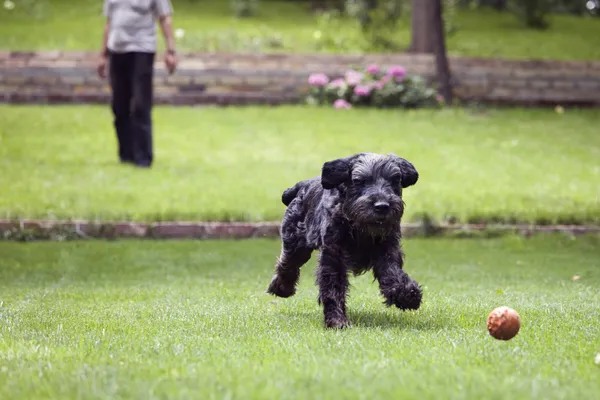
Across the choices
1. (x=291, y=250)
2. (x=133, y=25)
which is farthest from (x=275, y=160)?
(x=291, y=250)

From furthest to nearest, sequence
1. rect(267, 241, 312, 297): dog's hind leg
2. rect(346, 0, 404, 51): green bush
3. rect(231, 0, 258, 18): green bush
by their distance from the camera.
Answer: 1. rect(231, 0, 258, 18): green bush
2. rect(346, 0, 404, 51): green bush
3. rect(267, 241, 312, 297): dog's hind leg

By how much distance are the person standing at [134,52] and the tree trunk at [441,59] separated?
8505 millimetres

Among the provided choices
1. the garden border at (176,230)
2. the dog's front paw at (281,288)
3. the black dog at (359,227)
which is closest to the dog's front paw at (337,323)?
Result: the black dog at (359,227)

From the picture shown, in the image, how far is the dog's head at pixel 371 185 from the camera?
20.3 ft

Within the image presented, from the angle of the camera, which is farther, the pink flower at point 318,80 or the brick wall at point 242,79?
the brick wall at point 242,79

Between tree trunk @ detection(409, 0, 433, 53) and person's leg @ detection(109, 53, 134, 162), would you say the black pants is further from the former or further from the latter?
tree trunk @ detection(409, 0, 433, 53)

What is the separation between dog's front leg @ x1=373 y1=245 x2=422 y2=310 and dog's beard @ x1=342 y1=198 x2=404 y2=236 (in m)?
0.24

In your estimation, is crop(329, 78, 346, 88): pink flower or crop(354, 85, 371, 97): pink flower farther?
crop(329, 78, 346, 88): pink flower

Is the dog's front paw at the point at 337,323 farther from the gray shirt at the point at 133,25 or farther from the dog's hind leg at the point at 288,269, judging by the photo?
the gray shirt at the point at 133,25

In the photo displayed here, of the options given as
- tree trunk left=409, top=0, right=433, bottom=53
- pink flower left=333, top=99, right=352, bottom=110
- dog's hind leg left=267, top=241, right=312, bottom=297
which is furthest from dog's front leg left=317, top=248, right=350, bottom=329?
→ tree trunk left=409, top=0, right=433, bottom=53

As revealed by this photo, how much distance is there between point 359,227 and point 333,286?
1.51ft

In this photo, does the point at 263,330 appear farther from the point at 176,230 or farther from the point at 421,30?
the point at 421,30

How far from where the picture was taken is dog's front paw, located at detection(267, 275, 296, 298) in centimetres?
777

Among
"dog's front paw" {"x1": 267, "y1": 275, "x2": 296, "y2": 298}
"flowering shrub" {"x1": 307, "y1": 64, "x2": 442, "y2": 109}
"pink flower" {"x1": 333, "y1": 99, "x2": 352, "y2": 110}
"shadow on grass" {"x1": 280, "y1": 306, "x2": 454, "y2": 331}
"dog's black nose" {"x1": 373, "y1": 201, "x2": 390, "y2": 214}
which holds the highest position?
"dog's black nose" {"x1": 373, "y1": 201, "x2": 390, "y2": 214}
